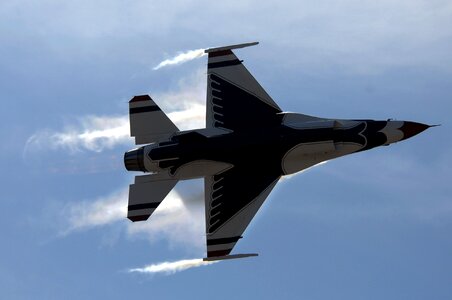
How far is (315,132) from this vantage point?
5244 centimetres

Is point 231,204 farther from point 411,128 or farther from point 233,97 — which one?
point 411,128

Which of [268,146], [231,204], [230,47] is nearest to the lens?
[268,146]

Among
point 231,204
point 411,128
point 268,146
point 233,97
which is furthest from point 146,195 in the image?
point 411,128

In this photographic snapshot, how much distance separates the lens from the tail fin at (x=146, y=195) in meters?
54.5

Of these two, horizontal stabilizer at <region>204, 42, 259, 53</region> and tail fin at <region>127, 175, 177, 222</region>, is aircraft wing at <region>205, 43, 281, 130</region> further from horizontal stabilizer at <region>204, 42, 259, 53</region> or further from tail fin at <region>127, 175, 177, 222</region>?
tail fin at <region>127, 175, 177, 222</region>

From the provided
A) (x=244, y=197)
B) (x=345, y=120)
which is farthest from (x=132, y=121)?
(x=345, y=120)

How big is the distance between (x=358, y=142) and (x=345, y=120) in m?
1.49

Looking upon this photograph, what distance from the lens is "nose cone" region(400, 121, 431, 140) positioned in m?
53.1

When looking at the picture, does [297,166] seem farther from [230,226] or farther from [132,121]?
[132,121]

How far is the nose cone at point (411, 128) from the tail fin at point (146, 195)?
41.4 feet

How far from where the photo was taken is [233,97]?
55.4m

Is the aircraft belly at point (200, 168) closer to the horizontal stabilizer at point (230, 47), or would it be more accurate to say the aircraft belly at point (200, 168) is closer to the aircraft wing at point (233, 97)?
the aircraft wing at point (233, 97)

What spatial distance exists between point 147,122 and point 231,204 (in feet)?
21.4

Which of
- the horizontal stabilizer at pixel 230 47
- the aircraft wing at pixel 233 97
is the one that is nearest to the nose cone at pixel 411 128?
the aircraft wing at pixel 233 97
